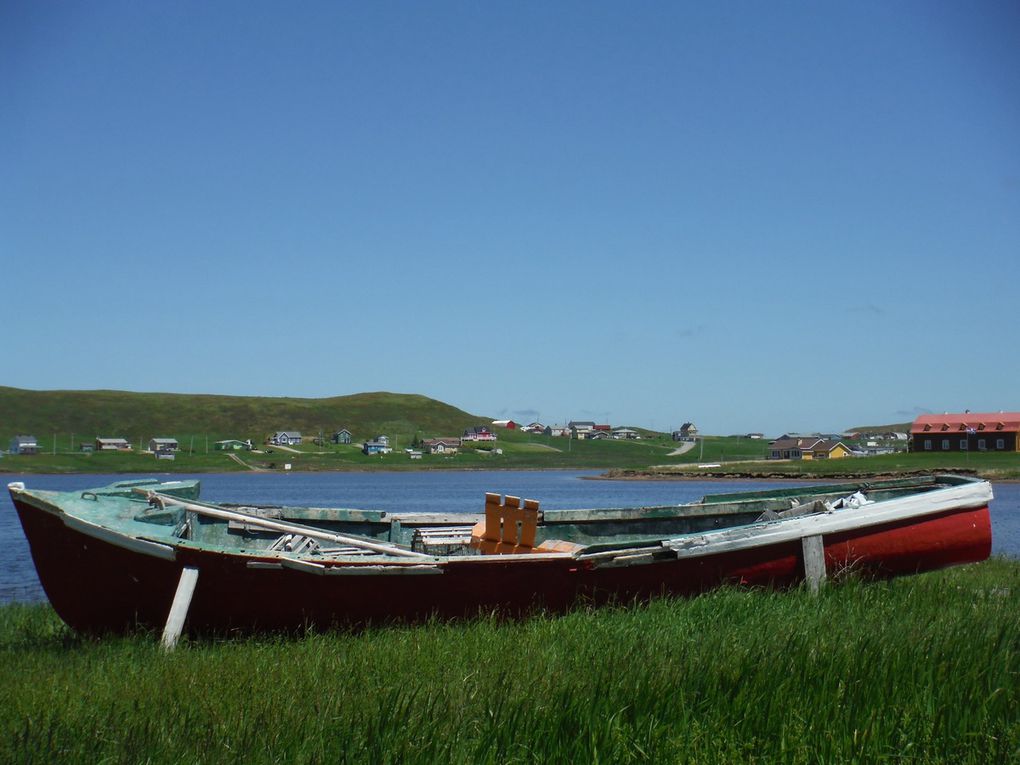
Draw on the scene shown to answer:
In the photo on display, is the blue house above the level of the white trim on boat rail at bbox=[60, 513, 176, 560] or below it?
below

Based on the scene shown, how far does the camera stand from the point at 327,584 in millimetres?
10133

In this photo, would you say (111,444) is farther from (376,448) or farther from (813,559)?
(813,559)

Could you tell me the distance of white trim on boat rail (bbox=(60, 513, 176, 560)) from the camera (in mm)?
9961

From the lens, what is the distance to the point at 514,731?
5.38 meters

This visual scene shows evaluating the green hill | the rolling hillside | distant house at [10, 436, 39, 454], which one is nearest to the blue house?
the green hill

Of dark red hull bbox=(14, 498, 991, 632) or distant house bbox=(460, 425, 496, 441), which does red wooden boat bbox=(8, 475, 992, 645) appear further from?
distant house bbox=(460, 425, 496, 441)

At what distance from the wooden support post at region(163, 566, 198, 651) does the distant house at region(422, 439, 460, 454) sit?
132026 mm

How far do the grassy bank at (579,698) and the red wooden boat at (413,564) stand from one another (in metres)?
1.26

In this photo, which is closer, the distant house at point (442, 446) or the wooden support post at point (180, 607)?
the wooden support post at point (180, 607)

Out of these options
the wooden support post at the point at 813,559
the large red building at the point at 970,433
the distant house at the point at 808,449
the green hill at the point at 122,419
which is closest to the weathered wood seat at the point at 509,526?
the wooden support post at the point at 813,559

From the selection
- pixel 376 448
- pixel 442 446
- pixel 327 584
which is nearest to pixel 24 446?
pixel 376 448

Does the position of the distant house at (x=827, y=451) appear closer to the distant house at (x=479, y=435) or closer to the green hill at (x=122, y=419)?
the distant house at (x=479, y=435)

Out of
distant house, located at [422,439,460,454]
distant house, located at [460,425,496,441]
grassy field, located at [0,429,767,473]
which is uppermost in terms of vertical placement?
distant house, located at [460,425,496,441]

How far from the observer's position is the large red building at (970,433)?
3873 inches
